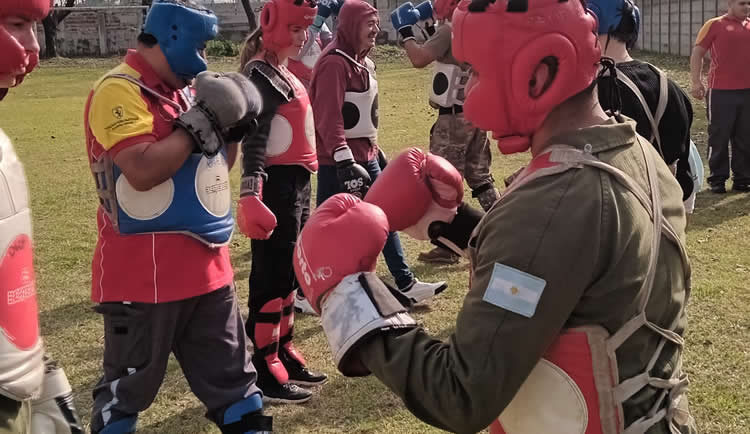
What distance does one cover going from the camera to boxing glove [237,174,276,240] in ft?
12.8

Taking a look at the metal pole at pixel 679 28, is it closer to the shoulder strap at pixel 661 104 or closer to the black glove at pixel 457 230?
the shoulder strap at pixel 661 104

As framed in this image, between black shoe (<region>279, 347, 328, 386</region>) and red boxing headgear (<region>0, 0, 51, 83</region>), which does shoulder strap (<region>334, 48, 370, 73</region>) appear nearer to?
black shoe (<region>279, 347, 328, 386</region>)

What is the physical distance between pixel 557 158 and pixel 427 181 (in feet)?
2.68

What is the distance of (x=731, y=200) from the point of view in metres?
8.14

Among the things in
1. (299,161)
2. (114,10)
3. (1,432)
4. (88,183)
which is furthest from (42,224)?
(114,10)

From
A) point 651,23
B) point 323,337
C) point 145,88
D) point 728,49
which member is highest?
point 145,88

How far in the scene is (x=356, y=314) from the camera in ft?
5.74

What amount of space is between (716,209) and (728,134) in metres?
1.15

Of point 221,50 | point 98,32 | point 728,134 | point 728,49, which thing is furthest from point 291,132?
point 98,32

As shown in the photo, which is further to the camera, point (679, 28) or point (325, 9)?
point (679, 28)

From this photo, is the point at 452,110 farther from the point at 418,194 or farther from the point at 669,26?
the point at 669,26

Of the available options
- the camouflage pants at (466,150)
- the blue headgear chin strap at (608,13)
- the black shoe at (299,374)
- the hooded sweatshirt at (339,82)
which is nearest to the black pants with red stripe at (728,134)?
the camouflage pants at (466,150)

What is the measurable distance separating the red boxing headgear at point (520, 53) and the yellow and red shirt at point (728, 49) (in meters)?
7.31

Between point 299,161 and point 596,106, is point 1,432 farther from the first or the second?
point 299,161
